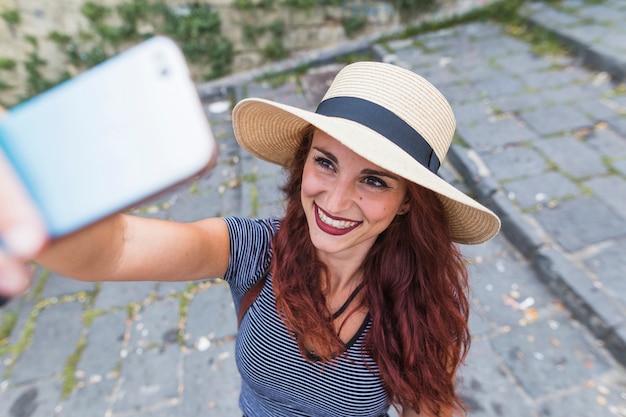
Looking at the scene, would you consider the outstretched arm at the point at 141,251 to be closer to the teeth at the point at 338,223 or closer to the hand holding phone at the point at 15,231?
the hand holding phone at the point at 15,231

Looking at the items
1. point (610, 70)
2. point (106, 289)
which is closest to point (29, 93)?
point (106, 289)

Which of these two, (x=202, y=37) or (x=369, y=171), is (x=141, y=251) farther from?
(x=202, y=37)

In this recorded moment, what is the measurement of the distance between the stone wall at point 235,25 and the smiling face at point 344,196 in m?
4.38

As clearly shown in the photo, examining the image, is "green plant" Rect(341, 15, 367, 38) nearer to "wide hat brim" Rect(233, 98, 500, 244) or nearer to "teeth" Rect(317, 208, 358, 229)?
"wide hat brim" Rect(233, 98, 500, 244)

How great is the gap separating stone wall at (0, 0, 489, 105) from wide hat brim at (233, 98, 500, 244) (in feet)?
13.2

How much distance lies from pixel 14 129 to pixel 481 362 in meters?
2.60

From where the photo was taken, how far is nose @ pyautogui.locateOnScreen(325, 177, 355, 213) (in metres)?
1.29

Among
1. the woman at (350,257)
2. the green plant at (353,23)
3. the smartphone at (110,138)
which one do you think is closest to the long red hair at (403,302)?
the woman at (350,257)

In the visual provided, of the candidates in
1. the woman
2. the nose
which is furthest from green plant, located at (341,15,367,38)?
the nose

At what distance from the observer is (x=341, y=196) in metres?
1.29


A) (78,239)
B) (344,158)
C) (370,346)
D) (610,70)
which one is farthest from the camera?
(610,70)

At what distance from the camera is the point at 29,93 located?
499cm

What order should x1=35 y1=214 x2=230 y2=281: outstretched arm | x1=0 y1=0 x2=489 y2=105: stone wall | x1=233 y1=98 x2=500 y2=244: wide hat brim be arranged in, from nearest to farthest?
x1=35 y1=214 x2=230 y2=281: outstretched arm < x1=233 y1=98 x2=500 y2=244: wide hat brim < x1=0 y1=0 x2=489 y2=105: stone wall

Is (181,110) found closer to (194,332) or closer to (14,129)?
(14,129)
